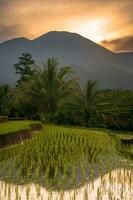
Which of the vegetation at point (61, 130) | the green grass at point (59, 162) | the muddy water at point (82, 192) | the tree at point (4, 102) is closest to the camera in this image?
the muddy water at point (82, 192)

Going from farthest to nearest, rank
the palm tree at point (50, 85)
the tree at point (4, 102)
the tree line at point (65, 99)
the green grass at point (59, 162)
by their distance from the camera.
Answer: the tree at point (4, 102) < the palm tree at point (50, 85) < the tree line at point (65, 99) < the green grass at point (59, 162)

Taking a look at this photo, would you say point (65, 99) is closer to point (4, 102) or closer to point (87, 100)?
point (87, 100)

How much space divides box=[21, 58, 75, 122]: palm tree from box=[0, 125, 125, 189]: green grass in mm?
12454

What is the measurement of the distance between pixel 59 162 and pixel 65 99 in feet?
53.1

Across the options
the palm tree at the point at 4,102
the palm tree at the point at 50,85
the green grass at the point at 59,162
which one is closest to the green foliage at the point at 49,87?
the palm tree at the point at 50,85

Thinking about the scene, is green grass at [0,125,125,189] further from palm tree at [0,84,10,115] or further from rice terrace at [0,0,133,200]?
palm tree at [0,84,10,115]

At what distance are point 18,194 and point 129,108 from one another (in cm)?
1704

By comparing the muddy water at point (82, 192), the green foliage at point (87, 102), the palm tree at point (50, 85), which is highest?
the palm tree at point (50, 85)

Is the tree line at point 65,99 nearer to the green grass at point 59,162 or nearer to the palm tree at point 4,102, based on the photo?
the palm tree at point 4,102

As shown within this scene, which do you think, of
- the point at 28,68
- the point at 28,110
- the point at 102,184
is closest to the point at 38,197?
the point at 102,184

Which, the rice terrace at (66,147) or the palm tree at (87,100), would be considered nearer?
the rice terrace at (66,147)

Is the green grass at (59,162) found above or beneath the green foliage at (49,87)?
beneath

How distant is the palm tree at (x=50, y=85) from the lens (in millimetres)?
24891

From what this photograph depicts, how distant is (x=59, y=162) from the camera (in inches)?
332
